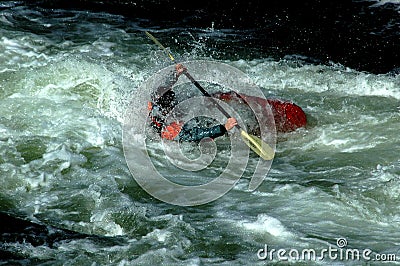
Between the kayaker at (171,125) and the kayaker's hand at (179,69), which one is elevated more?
the kayaker's hand at (179,69)

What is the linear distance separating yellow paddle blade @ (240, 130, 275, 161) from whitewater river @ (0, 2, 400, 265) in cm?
12

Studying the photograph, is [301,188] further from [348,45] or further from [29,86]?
[348,45]

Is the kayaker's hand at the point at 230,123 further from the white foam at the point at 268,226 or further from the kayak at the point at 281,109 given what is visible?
the white foam at the point at 268,226

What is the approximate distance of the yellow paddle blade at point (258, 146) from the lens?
5.36 metres

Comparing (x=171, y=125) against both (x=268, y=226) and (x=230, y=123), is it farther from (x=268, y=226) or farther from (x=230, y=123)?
(x=268, y=226)

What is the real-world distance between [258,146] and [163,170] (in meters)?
0.93

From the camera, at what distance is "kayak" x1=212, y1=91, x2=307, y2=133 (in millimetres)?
5930

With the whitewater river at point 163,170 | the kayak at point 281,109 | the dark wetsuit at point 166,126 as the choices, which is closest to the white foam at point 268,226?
the whitewater river at point 163,170

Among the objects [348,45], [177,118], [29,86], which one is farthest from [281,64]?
[29,86]

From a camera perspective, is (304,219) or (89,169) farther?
(89,169)

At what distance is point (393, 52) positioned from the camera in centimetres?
826

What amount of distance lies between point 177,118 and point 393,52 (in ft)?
13.5

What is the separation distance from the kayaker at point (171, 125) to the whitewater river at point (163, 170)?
183mm

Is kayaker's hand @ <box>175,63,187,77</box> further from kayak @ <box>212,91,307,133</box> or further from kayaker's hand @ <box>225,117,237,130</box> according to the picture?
kayaker's hand @ <box>225,117,237,130</box>
